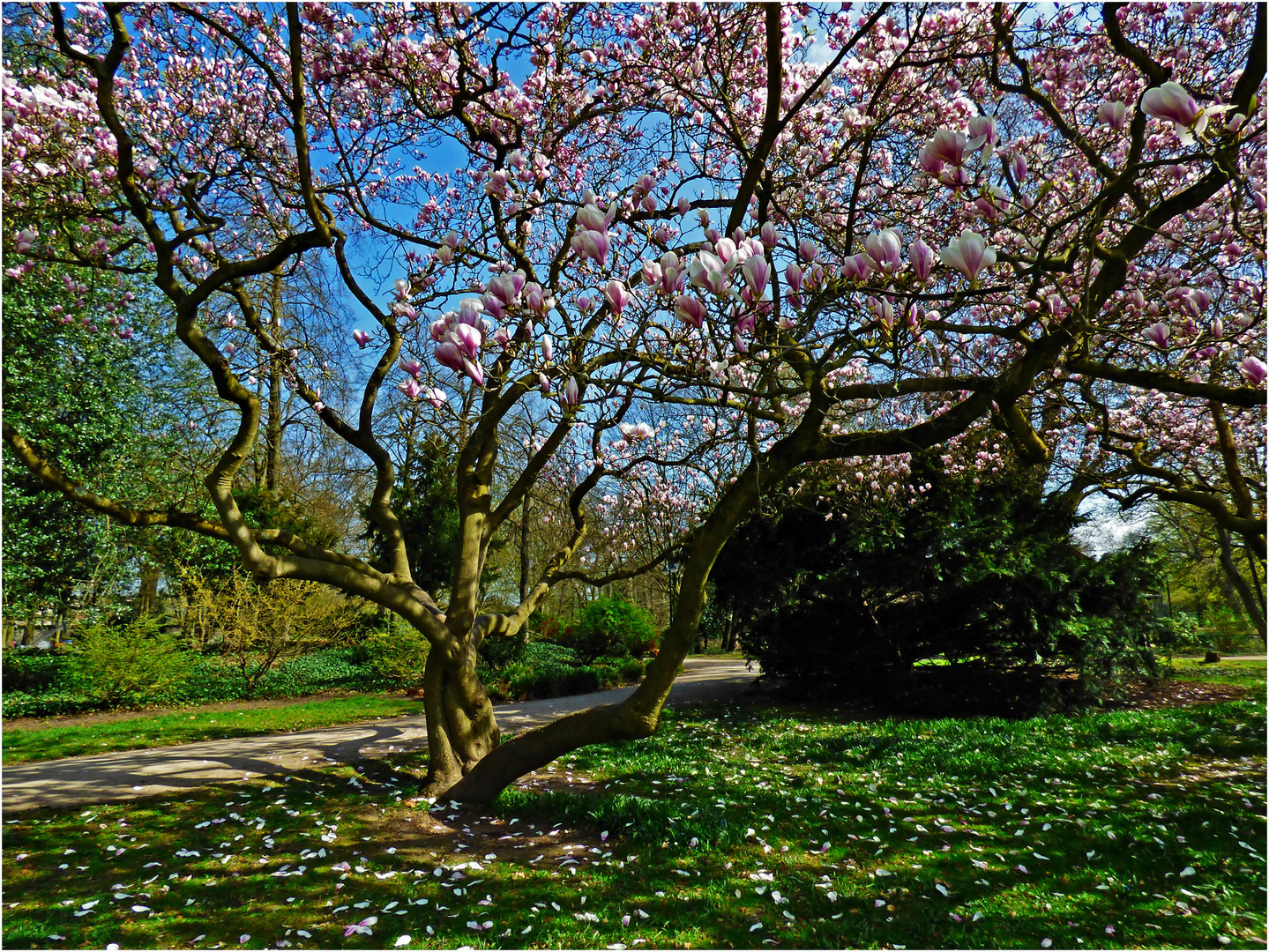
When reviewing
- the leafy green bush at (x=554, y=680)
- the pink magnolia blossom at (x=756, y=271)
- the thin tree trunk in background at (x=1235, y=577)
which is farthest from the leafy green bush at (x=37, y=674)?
the thin tree trunk in background at (x=1235, y=577)

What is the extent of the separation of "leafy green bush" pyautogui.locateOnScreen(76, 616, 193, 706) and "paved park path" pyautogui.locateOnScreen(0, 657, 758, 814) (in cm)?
317

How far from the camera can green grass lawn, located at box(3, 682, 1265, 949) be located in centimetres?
292

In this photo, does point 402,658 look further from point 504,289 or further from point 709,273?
point 709,273

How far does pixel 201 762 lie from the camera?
5.98 metres

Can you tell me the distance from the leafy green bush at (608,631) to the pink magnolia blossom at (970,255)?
558 inches

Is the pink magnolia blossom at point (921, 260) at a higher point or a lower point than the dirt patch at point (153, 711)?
higher

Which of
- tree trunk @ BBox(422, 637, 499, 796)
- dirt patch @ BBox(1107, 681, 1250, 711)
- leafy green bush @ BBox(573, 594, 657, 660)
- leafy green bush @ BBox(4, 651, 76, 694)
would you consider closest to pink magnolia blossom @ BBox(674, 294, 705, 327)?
tree trunk @ BBox(422, 637, 499, 796)

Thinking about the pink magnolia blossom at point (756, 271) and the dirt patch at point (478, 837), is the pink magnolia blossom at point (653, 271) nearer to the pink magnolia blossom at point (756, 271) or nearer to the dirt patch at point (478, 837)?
the pink magnolia blossom at point (756, 271)

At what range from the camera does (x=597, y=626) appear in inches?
608

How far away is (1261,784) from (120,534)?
1606 cm

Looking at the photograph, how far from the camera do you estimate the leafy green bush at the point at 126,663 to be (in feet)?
29.6

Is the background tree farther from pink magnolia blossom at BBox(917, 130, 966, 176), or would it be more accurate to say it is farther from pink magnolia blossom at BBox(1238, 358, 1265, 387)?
pink magnolia blossom at BBox(917, 130, 966, 176)

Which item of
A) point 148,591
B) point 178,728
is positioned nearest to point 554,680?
point 178,728

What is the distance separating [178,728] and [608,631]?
29.6 ft
